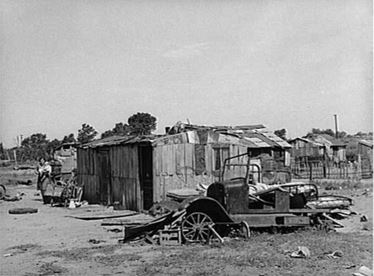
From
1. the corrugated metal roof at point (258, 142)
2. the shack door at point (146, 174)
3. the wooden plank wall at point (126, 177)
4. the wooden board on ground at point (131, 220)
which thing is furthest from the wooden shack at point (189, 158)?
the corrugated metal roof at point (258, 142)

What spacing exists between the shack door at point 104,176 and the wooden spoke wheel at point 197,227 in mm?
8274

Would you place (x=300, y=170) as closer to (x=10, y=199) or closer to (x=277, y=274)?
(x=10, y=199)

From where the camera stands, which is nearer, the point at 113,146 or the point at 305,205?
the point at 305,205

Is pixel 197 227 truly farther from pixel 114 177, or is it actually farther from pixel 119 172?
pixel 114 177

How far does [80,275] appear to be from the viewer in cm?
711

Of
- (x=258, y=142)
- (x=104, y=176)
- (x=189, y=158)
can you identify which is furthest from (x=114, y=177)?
(x=258, y=142)

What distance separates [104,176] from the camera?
17828 mm

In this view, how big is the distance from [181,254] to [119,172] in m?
8.53

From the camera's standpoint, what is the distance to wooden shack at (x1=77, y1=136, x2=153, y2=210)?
49.5ft

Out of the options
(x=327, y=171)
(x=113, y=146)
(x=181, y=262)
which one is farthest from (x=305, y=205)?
(x=327, y=171)

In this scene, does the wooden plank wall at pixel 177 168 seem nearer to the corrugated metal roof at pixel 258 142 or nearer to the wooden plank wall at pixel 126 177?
the wooden plank wall at pixel 126 177

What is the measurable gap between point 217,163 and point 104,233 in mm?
5293

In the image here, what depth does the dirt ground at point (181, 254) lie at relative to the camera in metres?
7.20

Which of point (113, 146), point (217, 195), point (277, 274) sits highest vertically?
point (113, 146)
